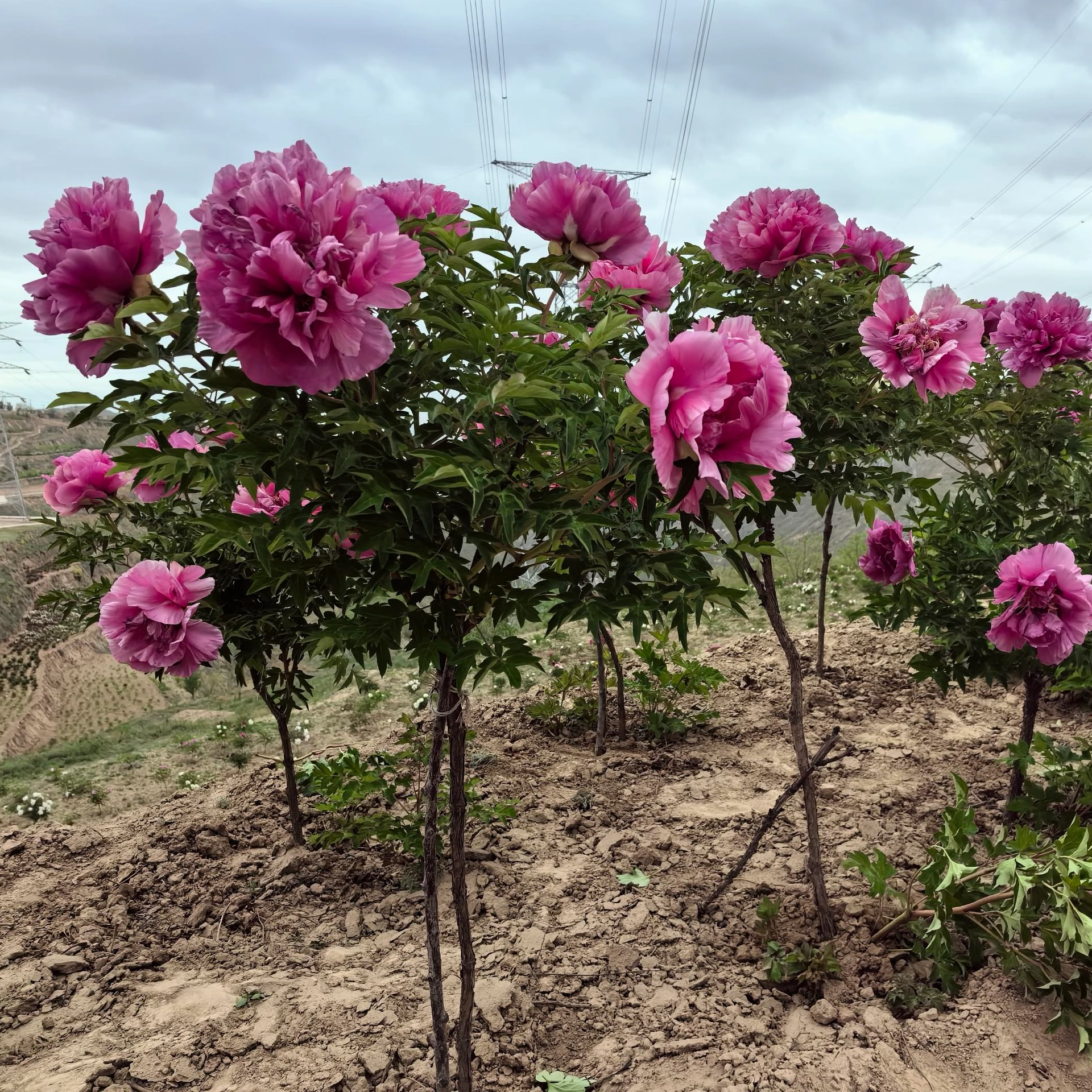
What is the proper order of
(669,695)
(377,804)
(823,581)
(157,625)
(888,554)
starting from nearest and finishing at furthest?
(157,625)
(888,554)
(377,804)
(669,695)
(823,581)

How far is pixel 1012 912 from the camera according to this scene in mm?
2086

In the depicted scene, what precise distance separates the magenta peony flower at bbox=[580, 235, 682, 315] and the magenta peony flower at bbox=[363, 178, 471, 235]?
0.25 meters

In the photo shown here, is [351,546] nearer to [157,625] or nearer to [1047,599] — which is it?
[157,625]

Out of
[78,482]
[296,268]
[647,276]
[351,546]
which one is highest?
[647,276]

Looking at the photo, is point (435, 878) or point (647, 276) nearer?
point (647, 276)

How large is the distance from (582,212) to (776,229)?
0.76 meters

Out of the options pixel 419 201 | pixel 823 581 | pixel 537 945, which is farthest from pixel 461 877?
pixel 823 581

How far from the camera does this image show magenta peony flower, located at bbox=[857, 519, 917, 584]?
2740 mm

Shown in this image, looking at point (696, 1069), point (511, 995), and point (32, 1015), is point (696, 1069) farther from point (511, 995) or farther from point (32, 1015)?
point (32, 1015)

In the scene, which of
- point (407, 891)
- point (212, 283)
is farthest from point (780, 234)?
point (407, 891)

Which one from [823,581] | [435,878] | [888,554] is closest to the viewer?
[435,878]

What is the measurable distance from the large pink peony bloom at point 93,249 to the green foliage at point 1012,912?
222 centimetres

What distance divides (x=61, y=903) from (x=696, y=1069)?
255 cm

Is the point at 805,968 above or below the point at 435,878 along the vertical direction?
below
